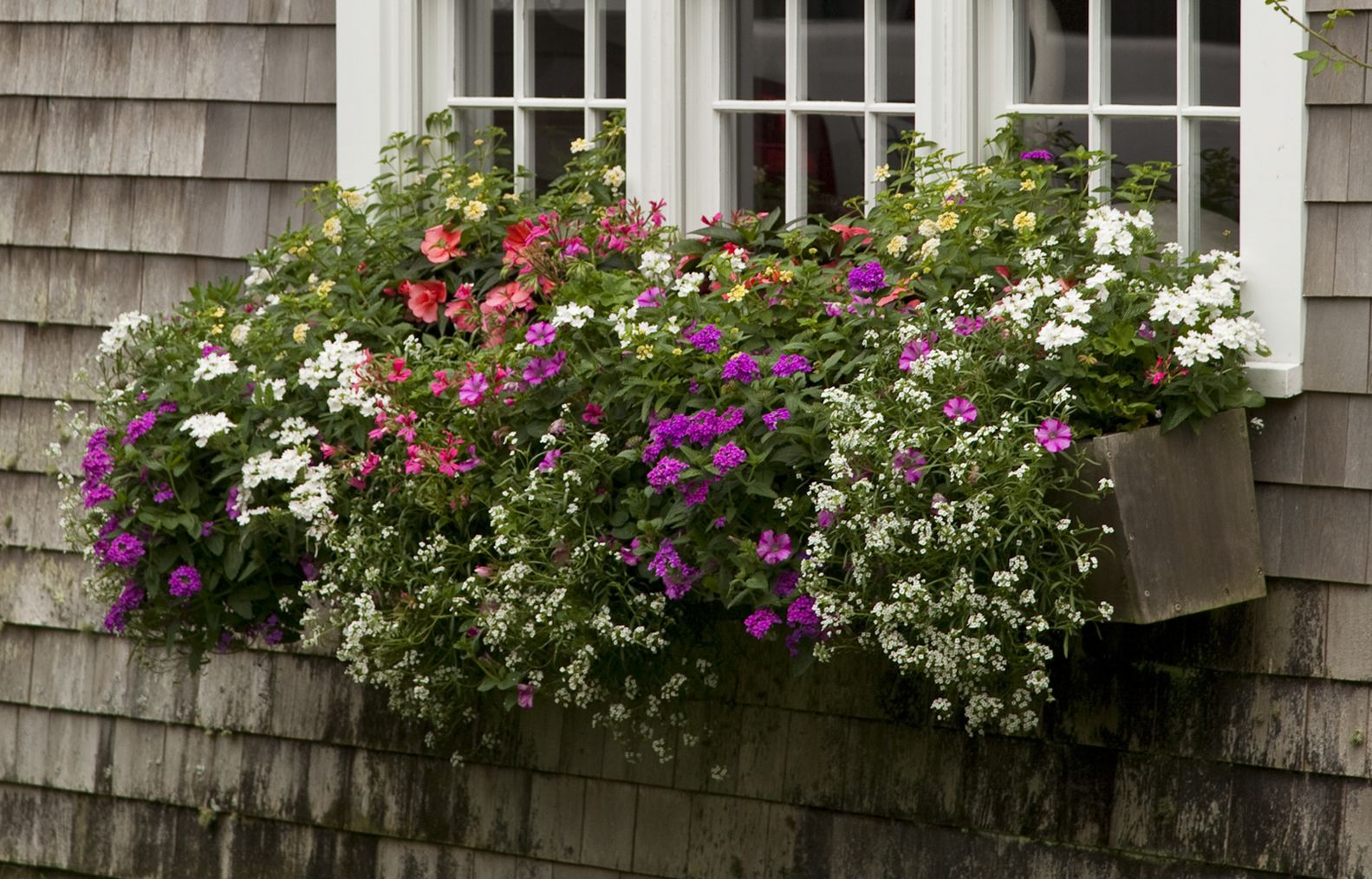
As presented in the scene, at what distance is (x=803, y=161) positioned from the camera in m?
4.05

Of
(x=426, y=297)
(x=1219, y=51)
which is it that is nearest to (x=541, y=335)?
(x=426, y=297)

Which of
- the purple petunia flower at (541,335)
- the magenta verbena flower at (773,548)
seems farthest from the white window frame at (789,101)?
the magenta verbena flower at (773,548)

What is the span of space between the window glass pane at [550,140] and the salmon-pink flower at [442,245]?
296 millimetres

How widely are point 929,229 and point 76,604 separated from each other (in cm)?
251

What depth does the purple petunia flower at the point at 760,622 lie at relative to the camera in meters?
3.40

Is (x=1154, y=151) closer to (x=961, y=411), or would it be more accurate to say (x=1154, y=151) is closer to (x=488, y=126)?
(x=961, y=411)

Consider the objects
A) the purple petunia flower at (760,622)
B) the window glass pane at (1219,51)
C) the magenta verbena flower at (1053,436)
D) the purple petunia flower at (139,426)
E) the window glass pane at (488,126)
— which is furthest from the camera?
the window glass pane at (488,126)

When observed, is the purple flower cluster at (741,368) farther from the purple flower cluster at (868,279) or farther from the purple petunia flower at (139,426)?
the purple petunia flower at (139,426)

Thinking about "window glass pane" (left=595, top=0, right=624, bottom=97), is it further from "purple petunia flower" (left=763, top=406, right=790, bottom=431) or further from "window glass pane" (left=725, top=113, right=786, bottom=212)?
"purple petunia flower" (left=763, top=406, right=790, bottom=431)

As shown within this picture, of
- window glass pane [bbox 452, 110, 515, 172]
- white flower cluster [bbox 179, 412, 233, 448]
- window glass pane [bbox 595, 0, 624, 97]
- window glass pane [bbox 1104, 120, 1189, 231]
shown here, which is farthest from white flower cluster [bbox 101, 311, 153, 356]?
window glass pane [bbox 1104, 120, 1189, 231]

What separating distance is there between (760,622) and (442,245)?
1.19 meters

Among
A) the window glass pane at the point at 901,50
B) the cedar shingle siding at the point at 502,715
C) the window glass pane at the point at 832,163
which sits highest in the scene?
the window glass pane at the point at 901,50

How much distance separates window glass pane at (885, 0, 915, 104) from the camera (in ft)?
12.8

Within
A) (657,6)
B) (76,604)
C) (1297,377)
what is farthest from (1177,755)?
(76,604)
